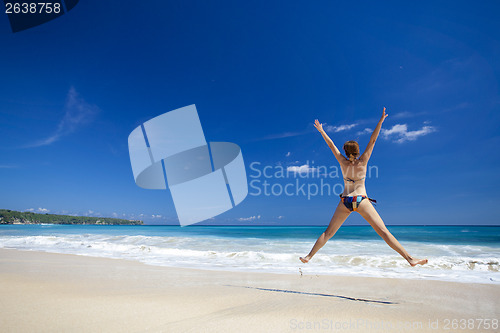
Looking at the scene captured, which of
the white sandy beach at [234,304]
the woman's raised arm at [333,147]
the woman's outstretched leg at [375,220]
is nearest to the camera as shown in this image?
the white sandy beach at [234,304]

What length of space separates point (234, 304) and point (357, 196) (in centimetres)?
221

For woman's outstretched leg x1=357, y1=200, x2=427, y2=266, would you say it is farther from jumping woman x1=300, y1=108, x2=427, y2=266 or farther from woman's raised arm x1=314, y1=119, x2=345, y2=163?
woman's raised arm x1=314, y1=119, x2=345, y2=163

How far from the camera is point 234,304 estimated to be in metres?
3.51

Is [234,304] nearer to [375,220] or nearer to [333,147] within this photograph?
[375,220]

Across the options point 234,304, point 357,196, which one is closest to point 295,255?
point 234,304

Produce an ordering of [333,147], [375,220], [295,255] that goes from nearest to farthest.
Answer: [375,220], [333,147], [295,255]

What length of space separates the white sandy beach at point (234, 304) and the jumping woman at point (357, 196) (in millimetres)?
809

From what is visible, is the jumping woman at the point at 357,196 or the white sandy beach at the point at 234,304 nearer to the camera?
the white sandy beach at the point at 234,304

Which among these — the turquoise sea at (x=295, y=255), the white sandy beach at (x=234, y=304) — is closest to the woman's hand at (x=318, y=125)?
the white sandy beach at (x=234, y=304)

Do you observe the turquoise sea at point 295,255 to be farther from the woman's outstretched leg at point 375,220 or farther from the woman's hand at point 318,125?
the woman's hand at point 318,125

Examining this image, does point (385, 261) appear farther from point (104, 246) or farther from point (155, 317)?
point (104, 246)

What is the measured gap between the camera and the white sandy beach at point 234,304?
2.62 m

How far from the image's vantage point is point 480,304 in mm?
3904

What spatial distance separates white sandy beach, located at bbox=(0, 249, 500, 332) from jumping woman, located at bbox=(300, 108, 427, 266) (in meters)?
0.81
